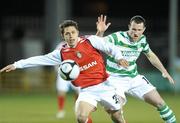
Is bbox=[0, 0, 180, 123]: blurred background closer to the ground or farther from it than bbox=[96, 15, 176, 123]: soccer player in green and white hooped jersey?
closer to the ground

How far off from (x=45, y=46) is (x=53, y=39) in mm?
462

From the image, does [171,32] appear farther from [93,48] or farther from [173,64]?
[93,48]

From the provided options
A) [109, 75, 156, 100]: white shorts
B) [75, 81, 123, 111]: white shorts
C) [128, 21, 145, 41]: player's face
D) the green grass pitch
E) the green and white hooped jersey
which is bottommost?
the green grass pitch

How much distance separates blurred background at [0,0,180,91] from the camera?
95.1 feet

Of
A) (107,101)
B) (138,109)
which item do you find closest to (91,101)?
(107,101)

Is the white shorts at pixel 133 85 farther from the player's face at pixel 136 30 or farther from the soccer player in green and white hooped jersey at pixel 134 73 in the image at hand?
the player's face at pixel 136 30

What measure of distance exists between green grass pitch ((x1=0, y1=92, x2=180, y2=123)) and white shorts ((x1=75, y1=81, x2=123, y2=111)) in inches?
165

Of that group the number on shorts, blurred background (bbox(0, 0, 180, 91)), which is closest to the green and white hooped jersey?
the number on shorts

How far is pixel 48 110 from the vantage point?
19.9 meters

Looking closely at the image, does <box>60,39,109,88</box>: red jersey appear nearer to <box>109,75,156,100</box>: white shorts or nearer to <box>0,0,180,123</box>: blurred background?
<box>109,75,156,100</box>: white shorts

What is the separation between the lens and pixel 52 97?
25344mm

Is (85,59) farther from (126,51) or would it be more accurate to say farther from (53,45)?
(53,45)

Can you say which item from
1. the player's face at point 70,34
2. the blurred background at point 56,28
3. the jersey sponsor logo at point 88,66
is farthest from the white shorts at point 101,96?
the blurred background at point 56,28

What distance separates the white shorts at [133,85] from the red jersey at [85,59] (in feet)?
5.03
